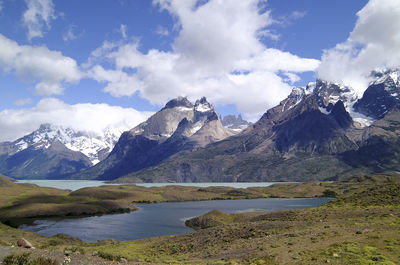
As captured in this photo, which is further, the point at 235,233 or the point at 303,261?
the point at 235,233

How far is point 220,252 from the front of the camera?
53.6 m

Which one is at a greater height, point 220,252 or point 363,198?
point 363,198

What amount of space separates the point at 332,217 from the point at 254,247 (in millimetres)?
31623

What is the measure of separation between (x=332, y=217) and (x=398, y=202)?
19.2 meters

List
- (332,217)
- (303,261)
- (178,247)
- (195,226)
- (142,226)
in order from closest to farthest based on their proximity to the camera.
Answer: (303,261)
(178,247)
(332,217)
(195,226)
(142,226)

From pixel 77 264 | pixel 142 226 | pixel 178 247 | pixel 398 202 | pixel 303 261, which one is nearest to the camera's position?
pixel 77 264

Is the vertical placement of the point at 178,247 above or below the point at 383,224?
below

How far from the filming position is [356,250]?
3972 centimetres

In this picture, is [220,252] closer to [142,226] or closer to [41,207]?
[142,226]

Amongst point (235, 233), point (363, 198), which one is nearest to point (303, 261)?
point (235, 233)

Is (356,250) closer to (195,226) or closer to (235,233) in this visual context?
(235,233)

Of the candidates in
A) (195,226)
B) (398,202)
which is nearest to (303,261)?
(398,202)

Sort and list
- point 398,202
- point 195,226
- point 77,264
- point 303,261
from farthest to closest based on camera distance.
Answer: point 195,226, point 398,202, point 303,261, point 77,264

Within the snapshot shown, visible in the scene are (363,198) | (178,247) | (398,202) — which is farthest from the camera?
(363,198)
